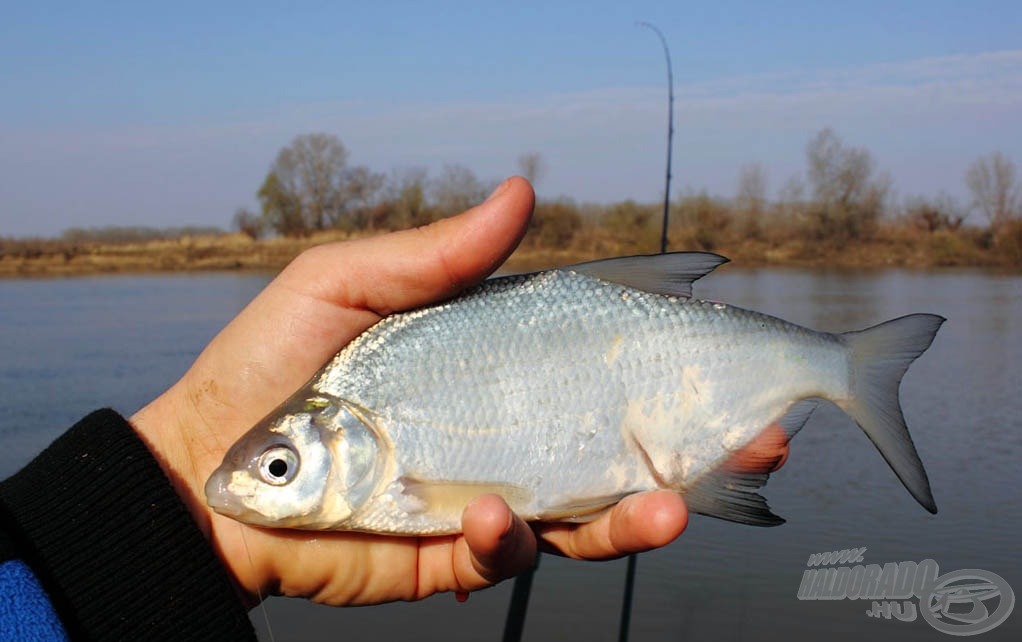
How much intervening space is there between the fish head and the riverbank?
30230mm

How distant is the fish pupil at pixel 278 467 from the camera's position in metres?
2.54

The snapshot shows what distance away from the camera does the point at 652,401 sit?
267 cm

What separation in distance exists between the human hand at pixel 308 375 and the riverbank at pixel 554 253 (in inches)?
1162

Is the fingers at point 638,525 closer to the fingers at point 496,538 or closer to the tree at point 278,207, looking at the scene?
the fingers at point 496,538

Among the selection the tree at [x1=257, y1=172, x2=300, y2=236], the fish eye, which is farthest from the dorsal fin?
the tree at [x1=257, y1=172, x2=300, y2=236]

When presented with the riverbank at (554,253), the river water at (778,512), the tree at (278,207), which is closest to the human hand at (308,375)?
the river water at (778,512)

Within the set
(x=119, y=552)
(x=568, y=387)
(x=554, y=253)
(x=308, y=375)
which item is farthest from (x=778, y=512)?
(x=554, y=253)

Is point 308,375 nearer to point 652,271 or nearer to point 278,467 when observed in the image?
point 278,467

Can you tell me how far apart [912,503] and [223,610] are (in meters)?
7.73

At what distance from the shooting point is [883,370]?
2723 millimetres

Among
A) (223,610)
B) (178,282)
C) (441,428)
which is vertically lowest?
(178,282)

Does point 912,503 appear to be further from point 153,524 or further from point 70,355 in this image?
point 70,355

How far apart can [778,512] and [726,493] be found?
6.19 m

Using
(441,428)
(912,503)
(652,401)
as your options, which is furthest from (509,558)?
(912,503)
